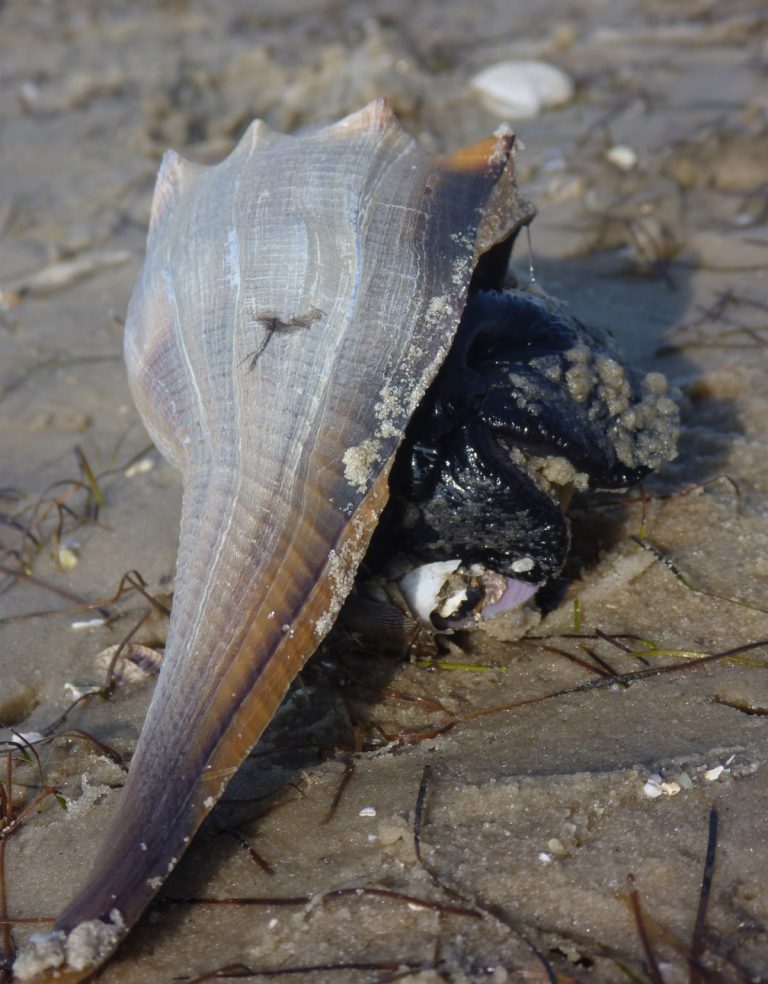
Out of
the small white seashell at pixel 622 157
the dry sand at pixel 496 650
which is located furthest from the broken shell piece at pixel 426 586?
the small white seashell at pixel 622 157

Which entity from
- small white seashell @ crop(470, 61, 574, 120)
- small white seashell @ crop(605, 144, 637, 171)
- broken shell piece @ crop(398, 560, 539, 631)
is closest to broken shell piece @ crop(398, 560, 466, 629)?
broken shell piece @ crop(398, 560, 539, 631)

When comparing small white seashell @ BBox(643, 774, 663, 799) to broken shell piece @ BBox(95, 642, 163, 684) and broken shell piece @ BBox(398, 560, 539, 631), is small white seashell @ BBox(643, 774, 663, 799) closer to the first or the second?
broken shell piece @ BBox(398, 560, 539, 631)

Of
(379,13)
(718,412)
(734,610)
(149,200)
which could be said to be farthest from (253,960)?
(379,13)

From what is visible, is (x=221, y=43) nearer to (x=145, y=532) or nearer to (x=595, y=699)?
(x=145, y=532)

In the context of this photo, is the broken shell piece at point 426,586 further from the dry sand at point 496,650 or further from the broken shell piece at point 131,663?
the broken shell piece at point 131,663

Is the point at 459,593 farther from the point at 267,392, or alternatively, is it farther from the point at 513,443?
the point at 267,392

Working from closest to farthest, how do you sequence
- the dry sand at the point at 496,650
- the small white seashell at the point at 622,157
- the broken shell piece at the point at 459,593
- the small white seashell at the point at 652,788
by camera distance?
the dry sand at the point at 496,650
the small white seashell at the point at 652,788
the broken shell piece at the point at 459,593
the small white seashell at the point at 622,157
